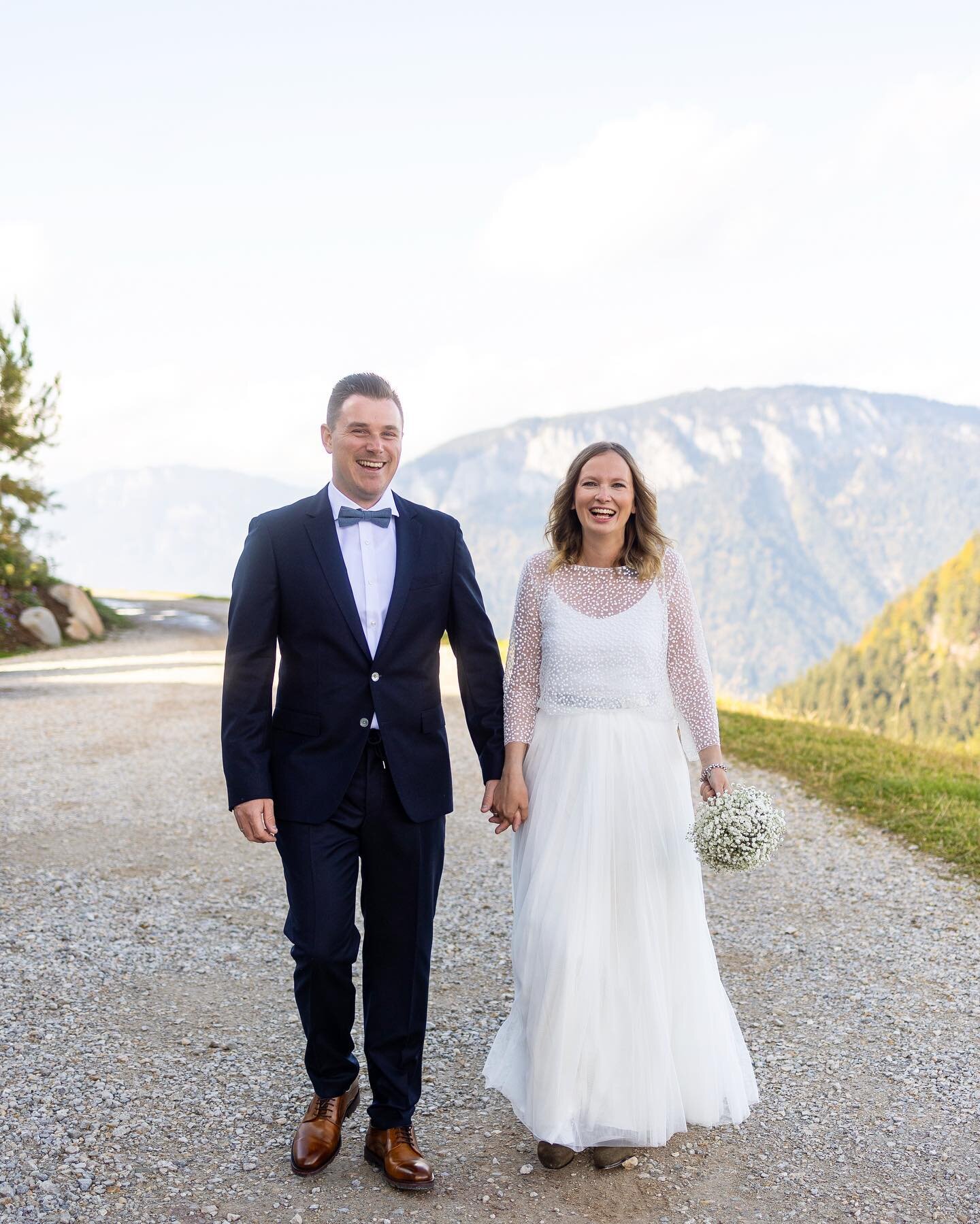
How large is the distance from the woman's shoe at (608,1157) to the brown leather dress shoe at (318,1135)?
836mm

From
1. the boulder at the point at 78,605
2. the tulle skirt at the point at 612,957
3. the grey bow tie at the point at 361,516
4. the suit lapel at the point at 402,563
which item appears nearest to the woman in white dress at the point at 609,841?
the tulle skirt at the point at 612,957

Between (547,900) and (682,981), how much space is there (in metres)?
0.52

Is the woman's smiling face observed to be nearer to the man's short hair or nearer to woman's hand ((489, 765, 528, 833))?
the man's short hair

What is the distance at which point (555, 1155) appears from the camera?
3.22 metres

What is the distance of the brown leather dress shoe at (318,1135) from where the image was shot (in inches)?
127

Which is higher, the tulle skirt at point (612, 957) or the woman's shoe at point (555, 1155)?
the tulle skirt at point (612, 957)

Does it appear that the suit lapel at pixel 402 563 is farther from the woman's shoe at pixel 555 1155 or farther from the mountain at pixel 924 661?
the mountain at pixel 924 661

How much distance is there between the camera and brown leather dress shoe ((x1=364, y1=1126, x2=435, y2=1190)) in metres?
3.13

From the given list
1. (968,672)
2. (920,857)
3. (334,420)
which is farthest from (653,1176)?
(968,672)

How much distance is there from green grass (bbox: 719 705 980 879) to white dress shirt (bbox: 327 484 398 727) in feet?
17.1

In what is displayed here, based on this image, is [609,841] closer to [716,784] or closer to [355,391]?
[716,784]

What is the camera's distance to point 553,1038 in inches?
124

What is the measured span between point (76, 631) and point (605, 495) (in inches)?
857

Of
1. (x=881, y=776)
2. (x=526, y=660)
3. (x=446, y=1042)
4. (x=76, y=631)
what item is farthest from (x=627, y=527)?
(x=76, y=631)
